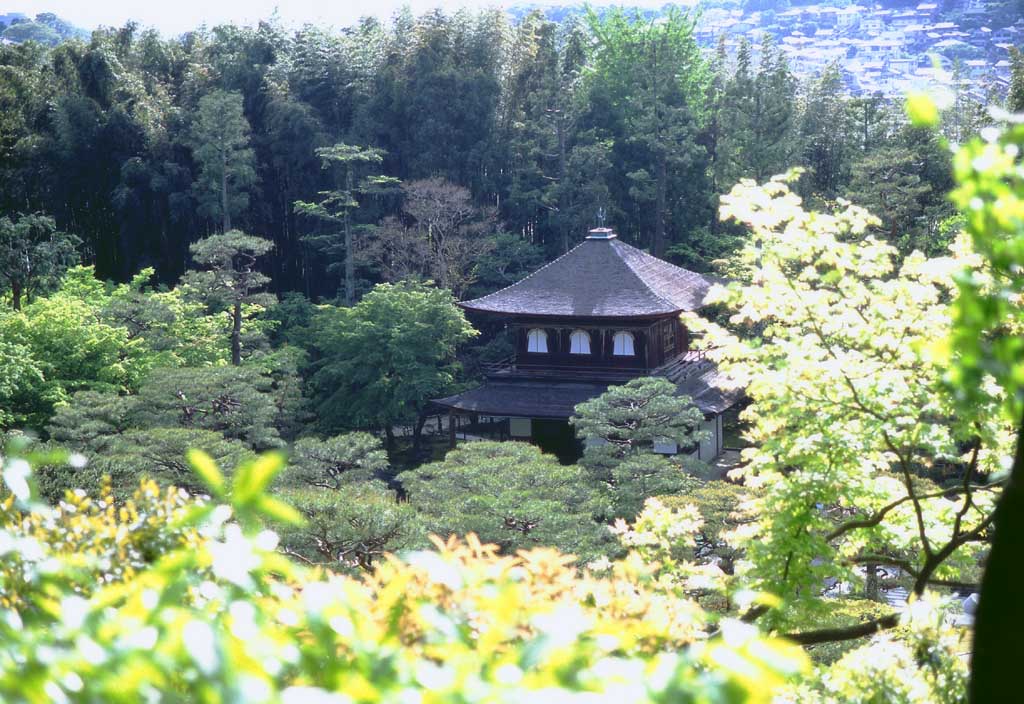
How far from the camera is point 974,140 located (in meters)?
2.11

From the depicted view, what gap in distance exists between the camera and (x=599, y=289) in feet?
65.6

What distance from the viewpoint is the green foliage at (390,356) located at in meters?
19.5

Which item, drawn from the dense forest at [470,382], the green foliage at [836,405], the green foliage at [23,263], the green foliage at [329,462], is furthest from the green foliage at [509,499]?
the green foliage at [23,263]

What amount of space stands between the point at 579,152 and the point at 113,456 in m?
16.4

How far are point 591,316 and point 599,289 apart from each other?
93cm

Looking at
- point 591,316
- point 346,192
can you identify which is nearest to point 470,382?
point 591,316

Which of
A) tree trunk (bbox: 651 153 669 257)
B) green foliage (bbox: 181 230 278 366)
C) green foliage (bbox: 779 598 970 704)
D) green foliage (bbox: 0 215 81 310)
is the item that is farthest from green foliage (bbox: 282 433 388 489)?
tree trunk (bbox: 651 153 669 257)

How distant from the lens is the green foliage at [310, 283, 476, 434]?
19.5m

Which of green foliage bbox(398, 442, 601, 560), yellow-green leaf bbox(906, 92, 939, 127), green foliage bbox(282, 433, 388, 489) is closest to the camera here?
yellow-green leaf bbox(906, 92, 939, 127)

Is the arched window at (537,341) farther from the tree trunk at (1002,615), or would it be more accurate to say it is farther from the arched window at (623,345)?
the tree trunk at (1002,615)

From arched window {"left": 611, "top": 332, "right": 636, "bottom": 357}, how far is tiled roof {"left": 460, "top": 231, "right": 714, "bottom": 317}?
0.66m

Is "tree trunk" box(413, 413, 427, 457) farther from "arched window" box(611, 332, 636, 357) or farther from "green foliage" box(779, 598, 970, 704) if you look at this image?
"green foliage" box(779, 598, 970, 704)

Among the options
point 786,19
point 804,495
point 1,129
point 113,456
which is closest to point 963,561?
point 804,495

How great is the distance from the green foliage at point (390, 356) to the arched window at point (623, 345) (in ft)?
8.73
